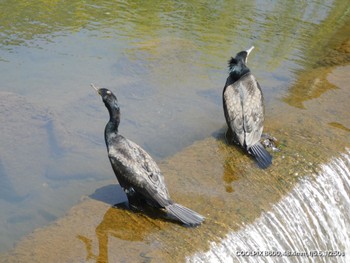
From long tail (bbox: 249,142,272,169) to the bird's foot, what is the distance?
5.7 inches

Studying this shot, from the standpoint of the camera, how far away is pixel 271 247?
576 centimetres

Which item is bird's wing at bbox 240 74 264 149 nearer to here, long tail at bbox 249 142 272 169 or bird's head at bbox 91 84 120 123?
long tail at bbox 249 142 272 169

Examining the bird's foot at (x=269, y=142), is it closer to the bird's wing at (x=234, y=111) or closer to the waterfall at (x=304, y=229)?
the bird's wing at (x=234, y=111)

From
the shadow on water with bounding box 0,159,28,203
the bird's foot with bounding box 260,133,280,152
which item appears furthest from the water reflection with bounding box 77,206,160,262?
the bird's foot with bounding box 260,133,280,152

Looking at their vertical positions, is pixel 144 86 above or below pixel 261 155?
below

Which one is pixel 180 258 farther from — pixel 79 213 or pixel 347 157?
pixel 347 157

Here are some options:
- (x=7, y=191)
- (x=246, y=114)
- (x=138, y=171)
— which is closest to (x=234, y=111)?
(x=246, y=114)

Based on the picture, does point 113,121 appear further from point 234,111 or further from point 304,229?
point 304,229

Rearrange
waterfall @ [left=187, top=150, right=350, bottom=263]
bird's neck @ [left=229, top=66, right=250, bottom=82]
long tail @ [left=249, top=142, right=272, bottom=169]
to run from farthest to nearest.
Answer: bird's neck @ [left=229, top=66, right=250, bottom=82] → long tail @ [left=249, top=142, right=272, bottom=169] → waterfall @ [left=187, top=150, right=350, bottom=263]

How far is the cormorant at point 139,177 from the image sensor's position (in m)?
5.28

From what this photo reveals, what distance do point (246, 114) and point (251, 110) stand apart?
91 millimetres

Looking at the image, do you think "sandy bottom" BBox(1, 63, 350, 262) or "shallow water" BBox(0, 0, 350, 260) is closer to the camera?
"sandy bottom" BBox(1, 63, 350, 262)

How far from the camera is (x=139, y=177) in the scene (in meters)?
5.35

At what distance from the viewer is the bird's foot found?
6.96 meters
